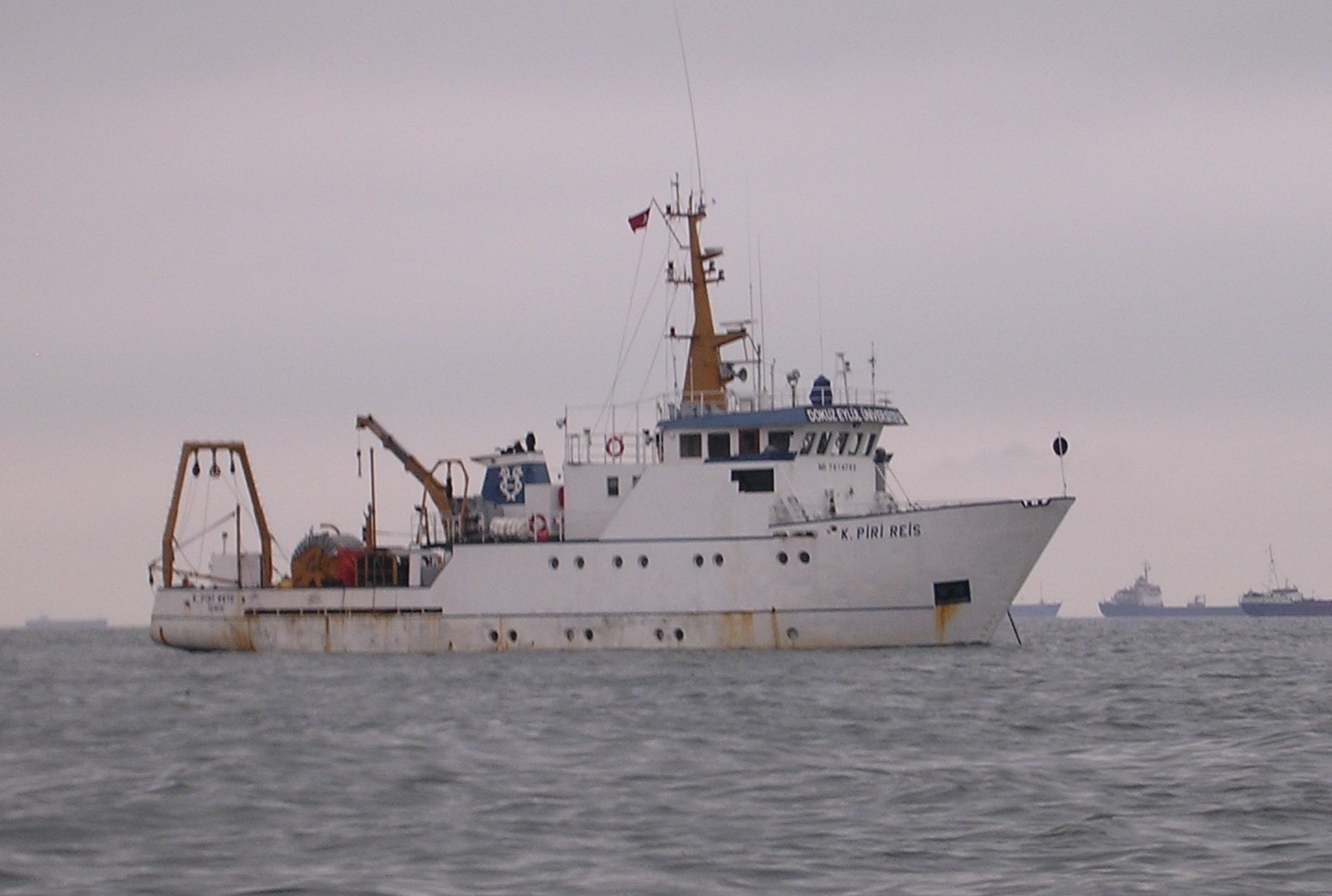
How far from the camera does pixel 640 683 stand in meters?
33.0

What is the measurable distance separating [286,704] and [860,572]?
14.2 meters

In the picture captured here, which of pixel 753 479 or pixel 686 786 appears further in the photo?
pixel 753 479

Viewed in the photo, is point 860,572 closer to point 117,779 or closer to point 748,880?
point 117,779

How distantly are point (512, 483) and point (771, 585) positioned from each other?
8728mm

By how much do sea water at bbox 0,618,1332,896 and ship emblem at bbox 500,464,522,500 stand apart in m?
12.2

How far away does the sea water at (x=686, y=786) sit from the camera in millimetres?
15438

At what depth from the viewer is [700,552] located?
41.2 m

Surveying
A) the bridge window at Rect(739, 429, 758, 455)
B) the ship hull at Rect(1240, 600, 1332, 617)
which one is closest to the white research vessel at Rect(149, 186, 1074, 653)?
the bridge window at Rect(739, 429, 758, 455)

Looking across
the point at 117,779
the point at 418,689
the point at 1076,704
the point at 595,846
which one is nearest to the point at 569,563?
the point at 418,689

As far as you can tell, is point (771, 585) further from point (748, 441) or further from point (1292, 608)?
point (1292, 608)

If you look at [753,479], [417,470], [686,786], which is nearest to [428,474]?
[417,470]

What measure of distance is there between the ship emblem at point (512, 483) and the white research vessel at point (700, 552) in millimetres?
40

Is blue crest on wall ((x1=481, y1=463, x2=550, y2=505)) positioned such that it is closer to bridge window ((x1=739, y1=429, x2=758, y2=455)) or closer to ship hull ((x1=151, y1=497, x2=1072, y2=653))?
ship hull ((x1=151, y1=497, x2=1072, y2=653))

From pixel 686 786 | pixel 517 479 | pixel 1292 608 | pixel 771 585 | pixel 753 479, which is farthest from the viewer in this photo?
pixel 1292 608
